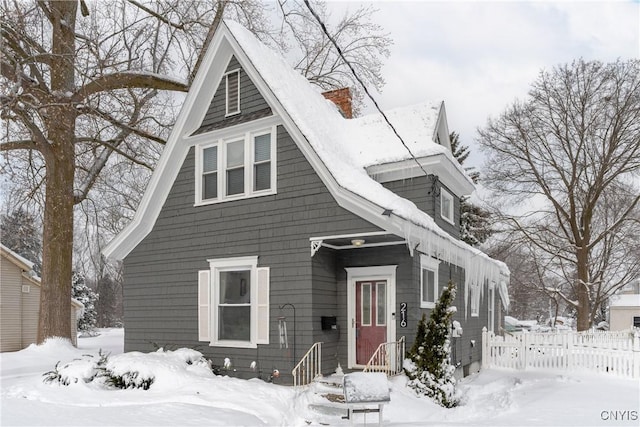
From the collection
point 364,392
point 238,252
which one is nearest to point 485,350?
point 238,252

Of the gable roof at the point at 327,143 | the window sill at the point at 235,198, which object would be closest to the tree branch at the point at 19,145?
the gable roof at the point at 327,143

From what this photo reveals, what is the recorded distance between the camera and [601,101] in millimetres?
25562

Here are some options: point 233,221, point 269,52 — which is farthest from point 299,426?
point 269,52

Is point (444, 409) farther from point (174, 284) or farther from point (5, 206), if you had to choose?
point (5, 206)

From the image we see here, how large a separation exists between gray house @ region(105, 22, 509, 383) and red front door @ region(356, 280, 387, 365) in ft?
0.07

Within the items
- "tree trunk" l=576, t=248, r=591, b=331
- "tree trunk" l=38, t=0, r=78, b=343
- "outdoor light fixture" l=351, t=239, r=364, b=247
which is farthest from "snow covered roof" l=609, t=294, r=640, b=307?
"tree trunk" l=38, t=0, r=78, b=343

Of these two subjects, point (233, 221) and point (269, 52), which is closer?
point (233, 221)

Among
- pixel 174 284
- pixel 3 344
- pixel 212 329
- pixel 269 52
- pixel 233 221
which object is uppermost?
pixel 269 52

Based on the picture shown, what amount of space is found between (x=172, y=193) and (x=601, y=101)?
21952mm

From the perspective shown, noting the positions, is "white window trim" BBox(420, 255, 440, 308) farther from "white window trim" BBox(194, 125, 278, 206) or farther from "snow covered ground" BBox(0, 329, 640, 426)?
"white window trim" BBox(194, 125, 278, 206)

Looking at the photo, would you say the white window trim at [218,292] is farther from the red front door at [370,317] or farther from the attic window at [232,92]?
the attic window at [232,92]

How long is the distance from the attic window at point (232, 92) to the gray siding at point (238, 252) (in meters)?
1.51

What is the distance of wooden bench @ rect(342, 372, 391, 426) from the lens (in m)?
7.21

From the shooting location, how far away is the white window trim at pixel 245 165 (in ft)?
37.2
